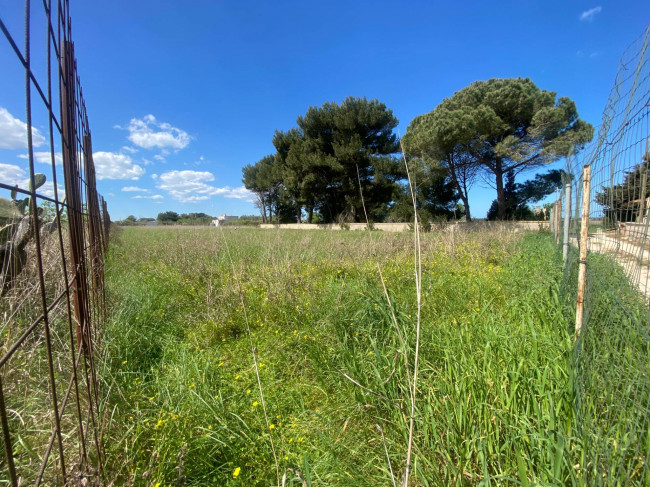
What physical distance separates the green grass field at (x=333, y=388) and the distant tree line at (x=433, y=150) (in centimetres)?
776

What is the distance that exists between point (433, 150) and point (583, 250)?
14941 millimetres

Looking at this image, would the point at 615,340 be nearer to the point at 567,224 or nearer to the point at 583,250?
the point at 583,250

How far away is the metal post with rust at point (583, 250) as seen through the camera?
1996 mm

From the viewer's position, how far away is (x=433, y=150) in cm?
1562

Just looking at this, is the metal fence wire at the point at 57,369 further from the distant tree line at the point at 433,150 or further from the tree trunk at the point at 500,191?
the tree trunk at the point at 500,191

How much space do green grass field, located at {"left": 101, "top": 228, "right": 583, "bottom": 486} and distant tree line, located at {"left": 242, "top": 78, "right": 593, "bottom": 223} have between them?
7758 millimetres

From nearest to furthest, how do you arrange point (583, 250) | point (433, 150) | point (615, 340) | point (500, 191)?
point (615, 340) → point (583, 250) → point (433, 150) → point (500, 191)

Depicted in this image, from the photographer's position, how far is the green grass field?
128 cm

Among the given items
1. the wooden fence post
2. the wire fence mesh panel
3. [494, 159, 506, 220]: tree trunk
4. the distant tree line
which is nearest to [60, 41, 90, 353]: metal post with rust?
the wire fence mesh panel

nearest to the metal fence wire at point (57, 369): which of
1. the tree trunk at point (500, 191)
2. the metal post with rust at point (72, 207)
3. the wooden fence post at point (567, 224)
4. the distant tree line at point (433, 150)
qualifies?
the metal post with rust at point (72, 207)

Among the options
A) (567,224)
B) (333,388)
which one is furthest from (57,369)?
(567,224)

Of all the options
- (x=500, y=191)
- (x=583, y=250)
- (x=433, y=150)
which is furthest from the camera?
(x=500, y=191)

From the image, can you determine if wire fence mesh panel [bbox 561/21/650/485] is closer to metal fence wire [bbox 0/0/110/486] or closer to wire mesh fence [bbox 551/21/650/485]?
wire mesh fence [bbox 551/21/650/485]

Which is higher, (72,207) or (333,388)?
(72,207)
